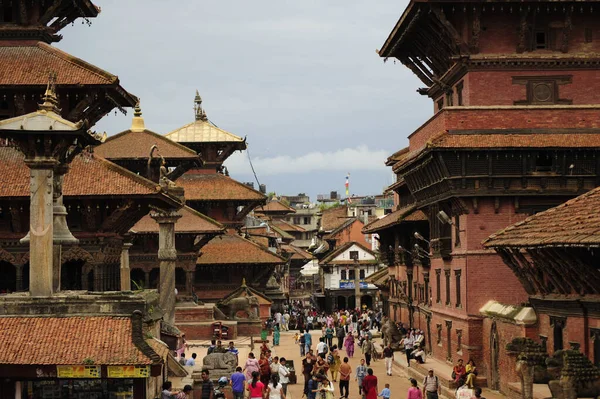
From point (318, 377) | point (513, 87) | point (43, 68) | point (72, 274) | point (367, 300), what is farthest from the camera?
point (367, 300)

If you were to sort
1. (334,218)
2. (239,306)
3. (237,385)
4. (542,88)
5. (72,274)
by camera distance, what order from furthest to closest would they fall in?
(334,218) < (239,306) < (542,88) < (72,274) < (237,385)

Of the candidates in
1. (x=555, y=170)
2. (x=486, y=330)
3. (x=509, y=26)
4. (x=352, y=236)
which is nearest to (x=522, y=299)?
(x=486, y=330)

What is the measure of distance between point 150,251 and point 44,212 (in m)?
35.8

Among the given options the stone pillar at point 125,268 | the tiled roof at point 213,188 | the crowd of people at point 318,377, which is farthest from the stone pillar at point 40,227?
the tiled roof at point 213,188

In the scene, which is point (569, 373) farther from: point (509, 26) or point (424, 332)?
point (424, 332)

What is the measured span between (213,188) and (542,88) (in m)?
34.2

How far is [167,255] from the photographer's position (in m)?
43.7

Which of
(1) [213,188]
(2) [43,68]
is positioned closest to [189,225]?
(1) [213,188]

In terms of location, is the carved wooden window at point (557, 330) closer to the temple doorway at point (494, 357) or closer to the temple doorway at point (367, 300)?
the temple doorway at point (494, 357)

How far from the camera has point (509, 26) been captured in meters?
41.1

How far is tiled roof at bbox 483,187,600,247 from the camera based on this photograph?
26.1 meters

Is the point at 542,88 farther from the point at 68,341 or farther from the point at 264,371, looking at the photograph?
the point at 68,341

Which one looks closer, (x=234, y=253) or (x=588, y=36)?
(x=588, y=36)

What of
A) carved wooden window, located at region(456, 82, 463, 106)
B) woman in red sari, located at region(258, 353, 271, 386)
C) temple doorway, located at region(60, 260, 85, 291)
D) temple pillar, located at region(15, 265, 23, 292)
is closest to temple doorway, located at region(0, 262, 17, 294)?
temple pillar, located at region(15, 265, 23, 292)
